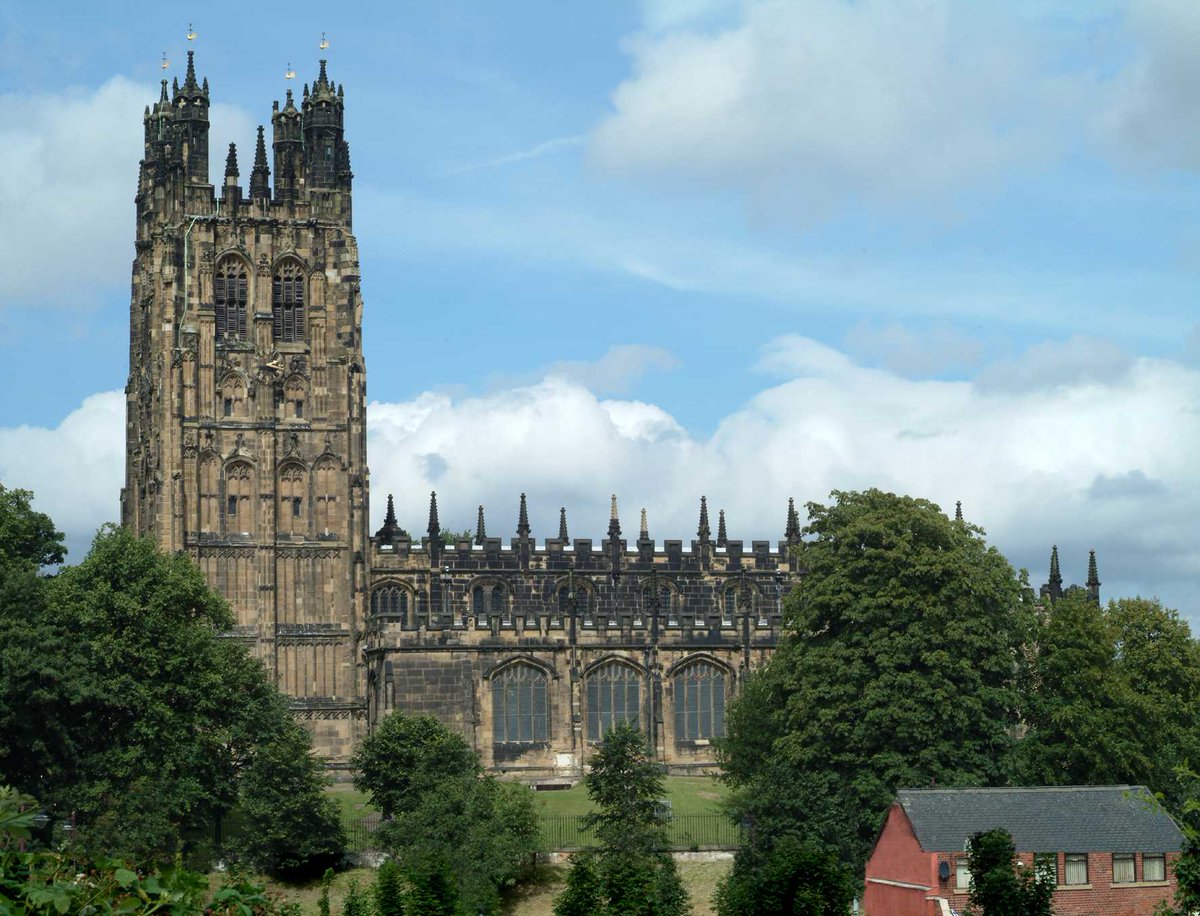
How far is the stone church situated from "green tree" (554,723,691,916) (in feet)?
75.0

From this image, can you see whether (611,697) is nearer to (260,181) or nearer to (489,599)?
(489,599)

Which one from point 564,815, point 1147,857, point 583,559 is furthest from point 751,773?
point 583,559

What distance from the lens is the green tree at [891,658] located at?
51.0 m

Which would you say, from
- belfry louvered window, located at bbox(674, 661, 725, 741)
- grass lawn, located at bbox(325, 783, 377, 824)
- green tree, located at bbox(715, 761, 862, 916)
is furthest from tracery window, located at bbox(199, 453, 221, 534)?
green tree, located at bbox(715, 761, 862, 916)

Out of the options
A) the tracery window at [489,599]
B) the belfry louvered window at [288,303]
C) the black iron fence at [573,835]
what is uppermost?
the belfry louvered window at [288,303]

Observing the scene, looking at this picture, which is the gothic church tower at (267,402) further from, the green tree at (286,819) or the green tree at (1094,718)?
the green tree at (1094,718)

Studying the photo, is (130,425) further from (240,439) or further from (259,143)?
(259,143)

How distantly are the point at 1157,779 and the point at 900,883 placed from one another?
12998 mm

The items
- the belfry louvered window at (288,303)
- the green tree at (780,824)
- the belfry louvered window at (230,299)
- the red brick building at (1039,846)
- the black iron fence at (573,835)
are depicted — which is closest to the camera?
the green tree at (780,824)

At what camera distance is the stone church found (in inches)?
3209

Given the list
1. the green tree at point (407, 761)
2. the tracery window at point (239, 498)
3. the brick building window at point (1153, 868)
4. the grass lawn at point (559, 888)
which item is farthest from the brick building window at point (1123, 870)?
the tracery window at point (239, 498)

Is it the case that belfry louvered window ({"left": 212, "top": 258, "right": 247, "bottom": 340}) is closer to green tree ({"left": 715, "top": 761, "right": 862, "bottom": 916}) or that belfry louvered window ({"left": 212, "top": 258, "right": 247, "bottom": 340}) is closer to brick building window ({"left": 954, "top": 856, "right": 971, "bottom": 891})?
green tree ({"left": 715, "top": 761, "right": 862, "bottom": 916})

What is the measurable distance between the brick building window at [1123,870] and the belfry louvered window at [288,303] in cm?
5150

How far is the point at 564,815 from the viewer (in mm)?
62531
